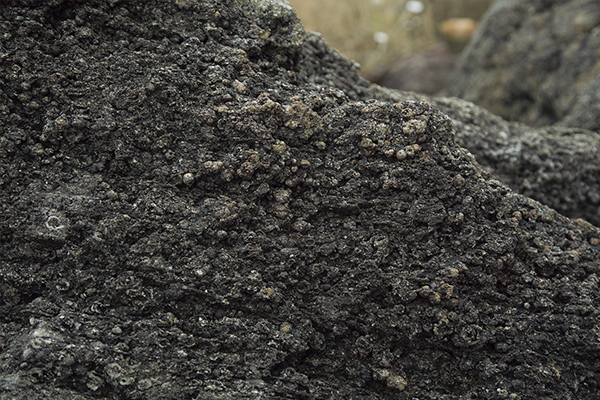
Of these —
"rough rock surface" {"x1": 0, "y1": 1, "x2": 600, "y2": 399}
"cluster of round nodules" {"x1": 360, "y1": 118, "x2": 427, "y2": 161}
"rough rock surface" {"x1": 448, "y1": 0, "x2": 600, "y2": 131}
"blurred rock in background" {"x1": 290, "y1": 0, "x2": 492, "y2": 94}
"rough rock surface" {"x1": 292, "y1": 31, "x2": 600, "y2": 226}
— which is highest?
"blurred rock in background" {"x1": 290, "y1": 0, "x2": 492, "y2": 94}

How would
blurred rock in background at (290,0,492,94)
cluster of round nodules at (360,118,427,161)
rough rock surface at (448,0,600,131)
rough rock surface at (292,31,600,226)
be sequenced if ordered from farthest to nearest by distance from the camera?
1. blurred rock in background at (290,0,492,94)
2. rough rock surface at (448,0,600,131)
3. rough rock surface at (292,31,600,226)
4. cluster of round nodules at (360,118,427,161)

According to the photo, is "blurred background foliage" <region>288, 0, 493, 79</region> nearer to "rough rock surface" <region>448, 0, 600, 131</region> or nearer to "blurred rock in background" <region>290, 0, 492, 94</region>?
"blurred rock in background" <region>290, 0, 492, 94</region>

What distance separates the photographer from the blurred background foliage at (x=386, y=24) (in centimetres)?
693

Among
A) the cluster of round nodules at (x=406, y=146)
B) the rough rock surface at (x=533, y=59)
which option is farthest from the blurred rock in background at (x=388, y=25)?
the cluster of round nodules at (x=406, y=146)

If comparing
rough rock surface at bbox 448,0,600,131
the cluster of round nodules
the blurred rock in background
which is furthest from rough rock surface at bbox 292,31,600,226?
the blurred rock in background

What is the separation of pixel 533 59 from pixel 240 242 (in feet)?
9.84

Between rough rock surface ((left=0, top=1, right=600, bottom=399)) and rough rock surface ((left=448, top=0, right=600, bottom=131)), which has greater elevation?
rough rock surface ((left=448, top=0, right=600, bottom=131))

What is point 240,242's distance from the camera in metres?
→ 1.34

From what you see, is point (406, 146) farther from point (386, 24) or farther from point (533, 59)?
point (386, 24)

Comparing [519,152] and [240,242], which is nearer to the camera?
[240,242]

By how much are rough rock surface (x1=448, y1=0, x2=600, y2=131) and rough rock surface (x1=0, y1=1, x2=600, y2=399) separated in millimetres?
2086

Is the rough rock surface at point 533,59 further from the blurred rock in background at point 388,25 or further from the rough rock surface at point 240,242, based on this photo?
the blurred rock in background at point 388,25

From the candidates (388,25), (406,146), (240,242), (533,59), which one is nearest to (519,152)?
(406,146)

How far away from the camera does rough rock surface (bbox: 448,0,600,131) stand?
3.17 metres
